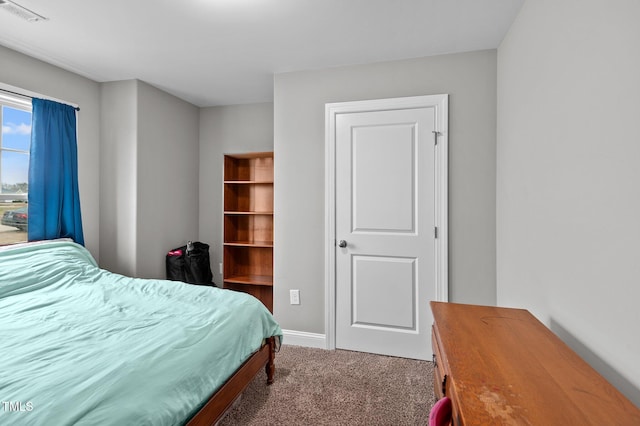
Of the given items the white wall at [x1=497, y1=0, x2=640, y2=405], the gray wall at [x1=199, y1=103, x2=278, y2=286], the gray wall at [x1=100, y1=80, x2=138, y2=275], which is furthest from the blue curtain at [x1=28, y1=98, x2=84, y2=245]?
the white wall at [x1=497, y1=0, x2=640, y2=405]

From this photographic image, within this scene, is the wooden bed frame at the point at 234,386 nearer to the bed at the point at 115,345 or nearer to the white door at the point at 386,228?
the bed at the point at 115,345

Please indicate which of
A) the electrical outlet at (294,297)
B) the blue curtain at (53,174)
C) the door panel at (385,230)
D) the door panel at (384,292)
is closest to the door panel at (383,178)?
the door panel at (385,230)

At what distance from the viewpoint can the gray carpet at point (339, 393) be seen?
1.92 meters

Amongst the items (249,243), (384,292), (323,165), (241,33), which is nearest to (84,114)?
(241,33)

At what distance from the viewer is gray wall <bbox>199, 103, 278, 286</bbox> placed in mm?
4008

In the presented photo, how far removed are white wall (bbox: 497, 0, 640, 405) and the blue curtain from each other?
3626 millimetres

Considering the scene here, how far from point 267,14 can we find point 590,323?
2.36m

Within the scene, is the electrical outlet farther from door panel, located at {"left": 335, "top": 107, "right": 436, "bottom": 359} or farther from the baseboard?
door panel, located at {"left": 335, "top": 107, "right": 436, "bottom": 359}

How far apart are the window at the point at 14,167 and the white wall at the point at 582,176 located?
3733 millimetres

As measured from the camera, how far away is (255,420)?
1.90m

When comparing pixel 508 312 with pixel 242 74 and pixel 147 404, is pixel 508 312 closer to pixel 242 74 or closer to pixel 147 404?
pixel 147 404

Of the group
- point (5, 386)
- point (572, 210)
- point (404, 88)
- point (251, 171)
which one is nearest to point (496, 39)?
point (404, 88)

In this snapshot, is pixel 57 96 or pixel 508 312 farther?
pixel 57 96

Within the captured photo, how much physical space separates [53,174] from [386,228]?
2930 millimetres
